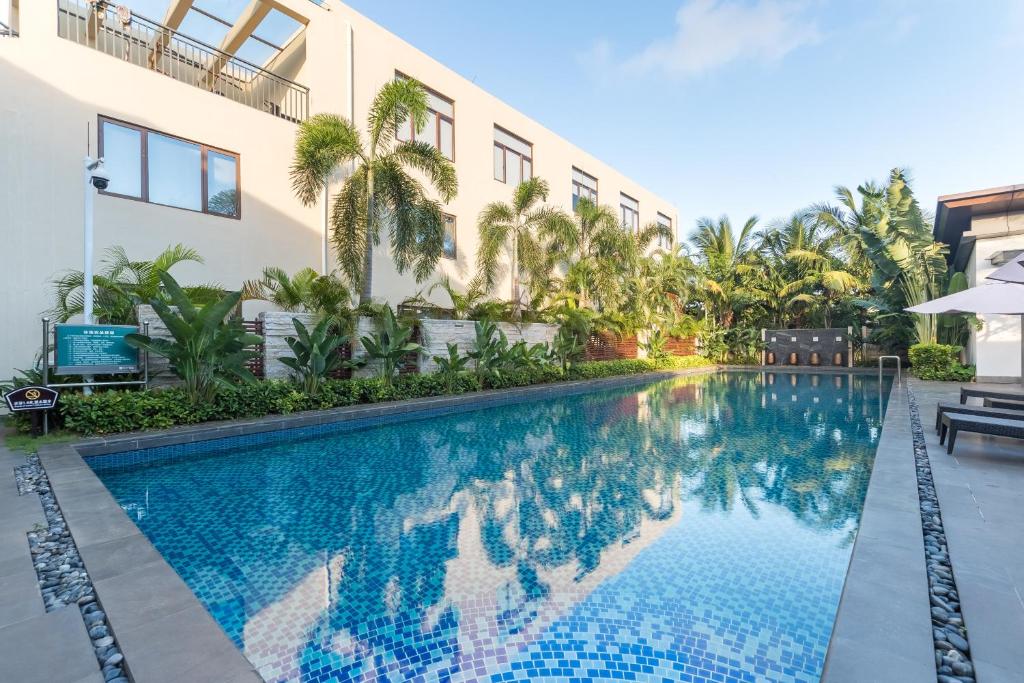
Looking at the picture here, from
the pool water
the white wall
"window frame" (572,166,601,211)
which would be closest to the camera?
the pool water

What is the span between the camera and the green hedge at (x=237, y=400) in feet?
21.4

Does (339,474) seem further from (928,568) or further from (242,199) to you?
(242,199)

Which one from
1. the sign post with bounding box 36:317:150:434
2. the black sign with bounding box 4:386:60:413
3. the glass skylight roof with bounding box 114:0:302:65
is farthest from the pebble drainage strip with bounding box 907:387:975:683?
the glass skylight roof with bounding box 114:0:302:65

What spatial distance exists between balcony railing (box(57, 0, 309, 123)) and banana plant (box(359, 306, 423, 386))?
225 inches

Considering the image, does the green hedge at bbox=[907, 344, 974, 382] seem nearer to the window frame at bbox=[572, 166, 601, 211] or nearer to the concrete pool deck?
the concrete pool deck

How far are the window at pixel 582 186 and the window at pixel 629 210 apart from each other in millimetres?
2280

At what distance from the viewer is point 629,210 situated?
80.5 feet

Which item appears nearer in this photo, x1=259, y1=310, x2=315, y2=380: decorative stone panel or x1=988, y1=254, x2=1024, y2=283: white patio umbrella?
x1=988, y1=254, x2=1024, y2=283: white patio umbrella

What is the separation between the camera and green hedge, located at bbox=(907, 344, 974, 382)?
1355 centimetres

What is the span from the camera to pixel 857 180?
1764 cm

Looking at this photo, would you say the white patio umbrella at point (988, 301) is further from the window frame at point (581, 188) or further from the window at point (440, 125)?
the window frame at point (581, 188)

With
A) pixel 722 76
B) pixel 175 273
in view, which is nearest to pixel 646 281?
pixel 722 76

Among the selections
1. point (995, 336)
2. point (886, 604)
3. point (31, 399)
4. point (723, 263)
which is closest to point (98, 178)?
point (31, 399)

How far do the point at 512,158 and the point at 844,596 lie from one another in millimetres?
17395
